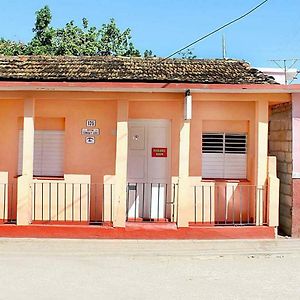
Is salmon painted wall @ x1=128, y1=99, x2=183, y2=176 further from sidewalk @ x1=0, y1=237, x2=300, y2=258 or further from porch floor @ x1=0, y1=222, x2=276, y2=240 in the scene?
sidewalk @ x1=0, y1=237, x2=300, y2=258

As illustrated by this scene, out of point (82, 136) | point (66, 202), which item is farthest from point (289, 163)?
point (66, 202)

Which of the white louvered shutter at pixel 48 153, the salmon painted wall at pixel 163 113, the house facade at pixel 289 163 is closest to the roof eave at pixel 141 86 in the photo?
the house facade at pixel 289 163

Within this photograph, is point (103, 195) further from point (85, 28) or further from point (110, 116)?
point (85, 28)

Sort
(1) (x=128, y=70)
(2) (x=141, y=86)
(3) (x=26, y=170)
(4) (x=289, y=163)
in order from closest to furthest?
1. (2) (x=141, y=86)
2. (3) (x=26, y=170)
3. (4) (x=289, y=163)
4. (1) (x=128, y=70)

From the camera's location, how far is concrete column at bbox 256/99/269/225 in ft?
28.0

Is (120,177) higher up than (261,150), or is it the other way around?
(261,150)

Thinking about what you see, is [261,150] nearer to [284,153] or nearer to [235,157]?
[284,153]

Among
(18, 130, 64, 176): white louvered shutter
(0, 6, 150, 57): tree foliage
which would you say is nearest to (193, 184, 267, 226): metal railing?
(18, 130, 64, 176): white louvered shutter

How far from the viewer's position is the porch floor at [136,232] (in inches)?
323

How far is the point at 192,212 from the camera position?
9062 millimetres

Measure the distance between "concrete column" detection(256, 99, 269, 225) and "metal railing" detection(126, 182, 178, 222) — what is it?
2.07 meters

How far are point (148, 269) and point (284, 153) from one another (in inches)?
173

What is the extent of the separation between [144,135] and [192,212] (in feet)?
7.08

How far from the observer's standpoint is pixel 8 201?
30.1 ft
